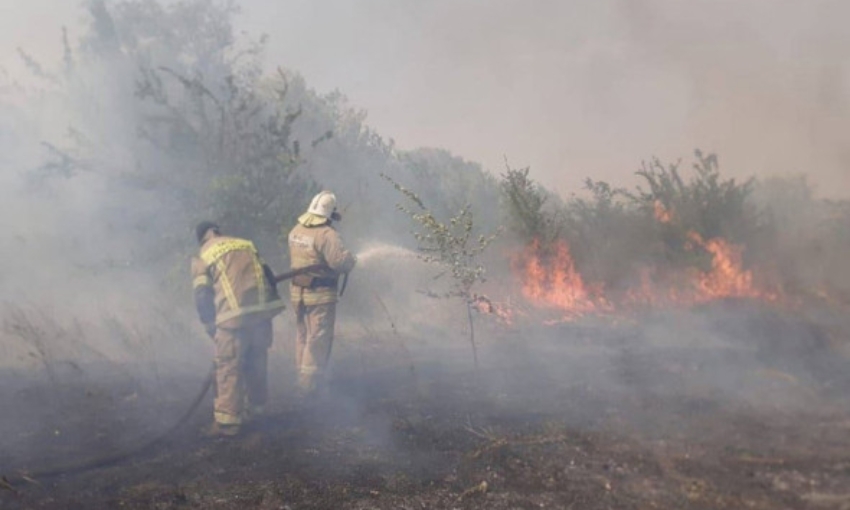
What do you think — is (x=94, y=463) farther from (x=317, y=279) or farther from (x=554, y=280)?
(x=554, y=280)

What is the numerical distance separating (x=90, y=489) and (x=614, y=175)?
17.0 m

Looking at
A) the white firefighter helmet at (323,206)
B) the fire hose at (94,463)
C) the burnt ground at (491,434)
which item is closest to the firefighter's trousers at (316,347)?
the burnt ground at (491,434)

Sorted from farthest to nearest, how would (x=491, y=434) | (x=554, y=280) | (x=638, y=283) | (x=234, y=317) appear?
(x=554, y=280) → (x=638, y=283) → (x=234, y=317) → (x=491, y=434)

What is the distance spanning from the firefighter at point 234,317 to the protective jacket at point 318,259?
708 millimetres

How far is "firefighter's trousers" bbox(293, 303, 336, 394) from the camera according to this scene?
7.04 metres

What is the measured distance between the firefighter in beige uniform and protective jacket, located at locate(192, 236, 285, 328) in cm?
85

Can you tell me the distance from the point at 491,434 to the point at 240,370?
2.34 m

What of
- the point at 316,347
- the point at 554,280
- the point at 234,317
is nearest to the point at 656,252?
the point at 554,280

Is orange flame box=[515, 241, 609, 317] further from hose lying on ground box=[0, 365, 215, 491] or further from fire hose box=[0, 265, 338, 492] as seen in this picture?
hose lying on ground box=[0, 365, 215, 491]

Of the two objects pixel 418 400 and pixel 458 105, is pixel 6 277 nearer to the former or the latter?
pixel 418 400

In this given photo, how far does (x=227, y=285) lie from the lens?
6188 mm

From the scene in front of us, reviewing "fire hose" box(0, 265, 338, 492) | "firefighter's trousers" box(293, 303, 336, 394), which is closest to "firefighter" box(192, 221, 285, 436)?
"fire hose" box(0, 265, 338, 492)

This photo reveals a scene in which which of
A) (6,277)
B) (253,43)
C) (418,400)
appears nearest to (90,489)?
(418,400)

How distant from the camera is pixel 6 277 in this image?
1294cm
